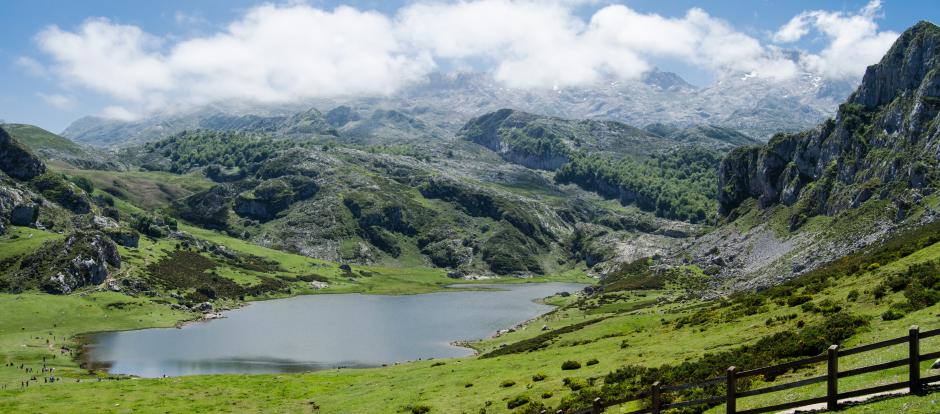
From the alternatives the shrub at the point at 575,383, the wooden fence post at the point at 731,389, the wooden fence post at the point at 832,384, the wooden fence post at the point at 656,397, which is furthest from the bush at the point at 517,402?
the wooden fence post at the point at 832,384

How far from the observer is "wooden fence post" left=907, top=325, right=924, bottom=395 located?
24.2 metres

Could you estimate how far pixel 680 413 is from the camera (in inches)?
1442

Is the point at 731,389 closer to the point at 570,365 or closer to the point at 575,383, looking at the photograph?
the point at 575,383

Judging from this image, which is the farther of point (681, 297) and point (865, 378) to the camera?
point (681, 297)

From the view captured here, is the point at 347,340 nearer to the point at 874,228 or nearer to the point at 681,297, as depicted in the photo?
the point at 681,297

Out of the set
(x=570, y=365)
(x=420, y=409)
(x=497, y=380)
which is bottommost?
(x=420, y=409)

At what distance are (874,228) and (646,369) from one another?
155381 millimetres

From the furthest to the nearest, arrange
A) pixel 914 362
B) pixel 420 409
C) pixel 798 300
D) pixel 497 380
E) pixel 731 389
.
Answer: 1. pixel 497 380
2. pixel 798 300
3. pixel 420 409
4. pixel 731 389
5. pixel 914 362

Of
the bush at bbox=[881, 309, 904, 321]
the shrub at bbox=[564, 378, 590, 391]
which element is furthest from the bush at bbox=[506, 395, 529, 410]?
the bush at bbox=[881, 309, 904, 321]

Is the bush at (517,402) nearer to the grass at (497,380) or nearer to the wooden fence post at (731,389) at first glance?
the grass at (497,380)

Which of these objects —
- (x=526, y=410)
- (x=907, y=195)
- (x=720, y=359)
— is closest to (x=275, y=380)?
(x=526, y=410)

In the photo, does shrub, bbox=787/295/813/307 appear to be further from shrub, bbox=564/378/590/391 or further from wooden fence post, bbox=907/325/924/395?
wooden fence post, bbox=907/325/924/395

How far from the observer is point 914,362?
82.2 ft

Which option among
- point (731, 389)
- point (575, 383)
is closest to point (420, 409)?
point (575, 383)
